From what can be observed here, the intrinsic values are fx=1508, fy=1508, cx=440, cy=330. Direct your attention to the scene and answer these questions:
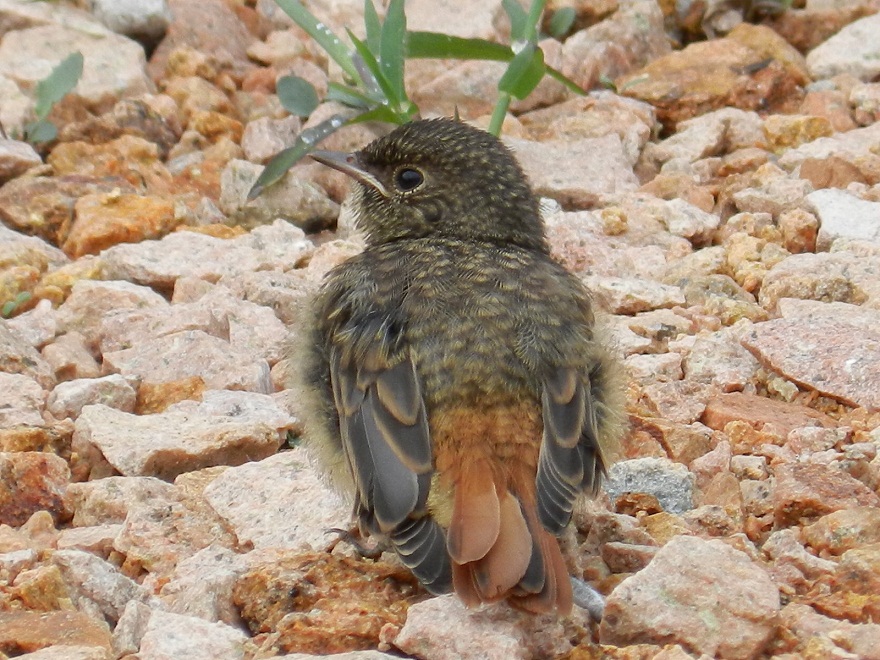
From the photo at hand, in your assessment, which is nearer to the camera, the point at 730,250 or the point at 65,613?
the point at 65,613

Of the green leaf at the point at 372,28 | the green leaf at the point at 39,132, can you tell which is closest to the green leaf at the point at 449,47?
the green leaf at the point at 372,28

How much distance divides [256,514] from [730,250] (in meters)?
2.64

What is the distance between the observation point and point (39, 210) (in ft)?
22.0

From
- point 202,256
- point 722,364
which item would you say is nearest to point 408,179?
point 722,364

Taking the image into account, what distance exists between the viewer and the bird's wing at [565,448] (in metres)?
3.87

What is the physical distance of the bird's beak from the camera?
17.0 feet

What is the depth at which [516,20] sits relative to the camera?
6891mm

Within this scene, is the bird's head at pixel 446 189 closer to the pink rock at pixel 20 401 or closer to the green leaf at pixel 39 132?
the pink rock at pixel 20 401

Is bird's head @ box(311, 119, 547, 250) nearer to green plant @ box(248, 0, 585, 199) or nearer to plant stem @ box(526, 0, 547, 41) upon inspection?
green plant @ box(248, 0, 585, 199)

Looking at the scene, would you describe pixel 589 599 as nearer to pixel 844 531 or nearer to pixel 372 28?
pixel 844 531

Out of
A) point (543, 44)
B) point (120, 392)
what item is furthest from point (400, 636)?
point (543, 44)

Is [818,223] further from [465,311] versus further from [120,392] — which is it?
[120,392]

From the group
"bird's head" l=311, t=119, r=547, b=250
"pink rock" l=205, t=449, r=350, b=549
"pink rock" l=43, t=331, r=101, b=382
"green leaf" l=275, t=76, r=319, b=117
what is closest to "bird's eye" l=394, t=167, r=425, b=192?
"bird's head" l=311, t=119, r=547, b=250

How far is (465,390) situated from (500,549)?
557mm
